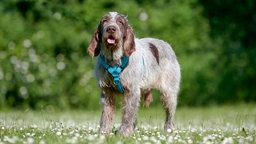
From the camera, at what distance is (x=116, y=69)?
9.23 m

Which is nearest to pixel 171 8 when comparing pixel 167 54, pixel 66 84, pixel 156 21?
pixel 156 21

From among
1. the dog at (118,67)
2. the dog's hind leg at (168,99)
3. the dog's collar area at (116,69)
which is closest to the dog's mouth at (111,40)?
the dog at (118,67)

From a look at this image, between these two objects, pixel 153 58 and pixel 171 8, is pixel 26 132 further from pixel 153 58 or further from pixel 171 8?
pixel 171 8

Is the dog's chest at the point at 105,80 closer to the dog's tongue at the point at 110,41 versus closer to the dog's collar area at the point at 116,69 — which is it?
the dog's collar area at the point at 116,69

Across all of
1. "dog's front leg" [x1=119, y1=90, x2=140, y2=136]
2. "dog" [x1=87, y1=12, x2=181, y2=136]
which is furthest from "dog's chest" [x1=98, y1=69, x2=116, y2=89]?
"dog's front leg" [x1=119, y1=90, x2=140, y2=136]

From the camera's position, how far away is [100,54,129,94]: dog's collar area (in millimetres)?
9219

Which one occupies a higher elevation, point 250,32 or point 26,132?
point 250,32

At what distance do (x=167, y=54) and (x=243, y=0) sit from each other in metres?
10.9

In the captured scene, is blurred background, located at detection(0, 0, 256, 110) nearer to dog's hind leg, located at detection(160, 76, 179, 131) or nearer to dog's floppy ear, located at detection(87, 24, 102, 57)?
dog's hind leg, located at detection(160, 76, 179, 131)

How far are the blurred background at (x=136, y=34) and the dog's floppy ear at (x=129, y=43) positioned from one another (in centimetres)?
729

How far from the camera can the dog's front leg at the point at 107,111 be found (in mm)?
9367

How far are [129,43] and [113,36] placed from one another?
0.36m

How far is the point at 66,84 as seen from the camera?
18953 mm

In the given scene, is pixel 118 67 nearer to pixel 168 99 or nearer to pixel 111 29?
pixel 111 29
